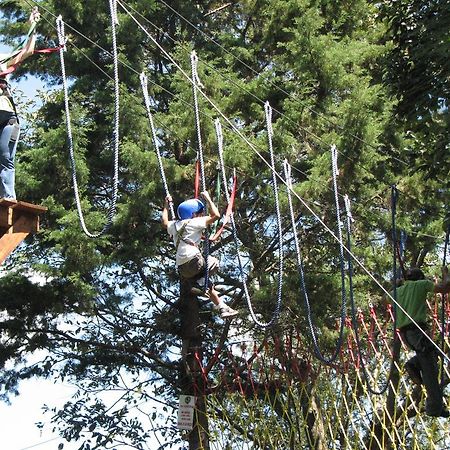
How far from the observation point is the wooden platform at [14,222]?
4441 mm

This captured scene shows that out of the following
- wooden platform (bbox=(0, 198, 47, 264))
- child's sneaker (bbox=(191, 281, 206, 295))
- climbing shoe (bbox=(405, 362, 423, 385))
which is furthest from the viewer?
climbing shoe (bbox=(405, 362, 423, 385))

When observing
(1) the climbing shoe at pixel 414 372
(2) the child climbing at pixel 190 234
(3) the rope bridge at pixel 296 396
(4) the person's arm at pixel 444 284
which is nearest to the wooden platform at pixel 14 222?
(2) the child climbing at pixel 190 234

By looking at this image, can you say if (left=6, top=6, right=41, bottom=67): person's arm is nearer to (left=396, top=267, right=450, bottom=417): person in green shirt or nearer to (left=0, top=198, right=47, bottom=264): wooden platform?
(left=0, top=198, right=47, bottom=264): wooden platform

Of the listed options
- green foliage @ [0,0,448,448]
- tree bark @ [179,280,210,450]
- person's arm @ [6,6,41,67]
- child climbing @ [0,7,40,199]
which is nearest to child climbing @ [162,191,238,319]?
child climbing @ [0,7,40,199]

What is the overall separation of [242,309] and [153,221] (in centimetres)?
116

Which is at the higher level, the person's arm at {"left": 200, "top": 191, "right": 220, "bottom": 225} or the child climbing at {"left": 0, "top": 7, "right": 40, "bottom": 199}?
the child climbing at {"left": 0, "top": 7, "right": 40, "bottom": 199}

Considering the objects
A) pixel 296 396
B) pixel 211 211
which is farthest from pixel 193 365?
pixel 211 211

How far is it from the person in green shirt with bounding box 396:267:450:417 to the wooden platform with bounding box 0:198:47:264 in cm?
212

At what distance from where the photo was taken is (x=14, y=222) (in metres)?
4.52

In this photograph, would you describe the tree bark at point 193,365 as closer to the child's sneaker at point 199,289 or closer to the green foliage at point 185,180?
the green foliage at point 185,180

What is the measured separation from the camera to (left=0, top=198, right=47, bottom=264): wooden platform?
4.44 meters

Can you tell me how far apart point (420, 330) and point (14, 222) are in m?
2.31

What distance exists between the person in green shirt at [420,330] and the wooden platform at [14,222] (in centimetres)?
212

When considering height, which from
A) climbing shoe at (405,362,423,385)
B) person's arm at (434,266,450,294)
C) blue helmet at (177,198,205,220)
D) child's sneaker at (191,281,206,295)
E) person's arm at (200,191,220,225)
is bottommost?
climbing shoe at (405,362,423,385)
